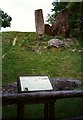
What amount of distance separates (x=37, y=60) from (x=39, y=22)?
1001mm

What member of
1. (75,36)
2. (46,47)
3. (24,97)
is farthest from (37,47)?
(24,97)

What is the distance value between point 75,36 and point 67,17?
0.43m

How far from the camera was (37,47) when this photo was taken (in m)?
4.54

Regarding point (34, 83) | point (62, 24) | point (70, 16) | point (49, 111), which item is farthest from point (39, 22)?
point (49, 111)

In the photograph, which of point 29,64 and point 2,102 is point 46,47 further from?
point 2,102

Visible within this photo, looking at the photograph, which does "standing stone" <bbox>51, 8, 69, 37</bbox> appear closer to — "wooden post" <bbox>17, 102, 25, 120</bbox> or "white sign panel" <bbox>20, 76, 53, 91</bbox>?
"white sign panel" <bbox>20, 76, 53, 91</bbox>

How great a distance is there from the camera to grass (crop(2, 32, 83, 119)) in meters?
3.73

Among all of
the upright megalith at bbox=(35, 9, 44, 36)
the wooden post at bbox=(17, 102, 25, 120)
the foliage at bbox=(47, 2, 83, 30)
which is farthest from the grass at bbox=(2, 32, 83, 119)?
the wooden post at bbox=(17, 102, 25, 120)

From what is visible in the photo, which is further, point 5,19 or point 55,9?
point 55,9

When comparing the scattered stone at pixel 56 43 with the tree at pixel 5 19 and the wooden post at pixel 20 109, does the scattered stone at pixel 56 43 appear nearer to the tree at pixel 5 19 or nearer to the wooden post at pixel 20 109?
the tree at pixel 5 19

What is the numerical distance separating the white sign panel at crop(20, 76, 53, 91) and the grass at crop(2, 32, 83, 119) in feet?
2.07

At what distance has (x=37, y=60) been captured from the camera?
4.14 metres

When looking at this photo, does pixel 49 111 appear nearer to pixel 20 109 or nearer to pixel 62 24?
pixel 20 109

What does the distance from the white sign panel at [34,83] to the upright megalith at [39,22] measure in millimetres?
2343
